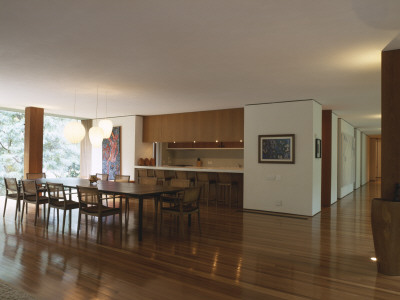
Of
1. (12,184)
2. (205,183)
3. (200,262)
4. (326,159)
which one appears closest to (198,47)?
(200,262)

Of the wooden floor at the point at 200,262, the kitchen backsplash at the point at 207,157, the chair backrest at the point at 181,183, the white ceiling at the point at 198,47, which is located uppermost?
the white ceiling at the point at 198,47

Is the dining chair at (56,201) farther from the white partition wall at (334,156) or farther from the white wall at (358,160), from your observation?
the white wall at (358,160)

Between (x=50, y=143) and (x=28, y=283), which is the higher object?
(x=50, y=143)

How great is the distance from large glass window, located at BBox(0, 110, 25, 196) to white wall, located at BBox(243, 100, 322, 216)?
7.53 m

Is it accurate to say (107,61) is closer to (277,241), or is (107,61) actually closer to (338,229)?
(277,241)

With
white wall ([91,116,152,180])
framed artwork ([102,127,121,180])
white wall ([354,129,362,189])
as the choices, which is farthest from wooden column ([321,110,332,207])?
framed artwork ([102,127,121,180])

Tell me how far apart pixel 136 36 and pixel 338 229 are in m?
4.80

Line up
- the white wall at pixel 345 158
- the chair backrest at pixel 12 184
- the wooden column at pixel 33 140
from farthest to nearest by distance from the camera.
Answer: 1. the white wall at pixel 345 158
2. the wooden column at pixel 33 140
3. the chair backrest at pixel 12 184

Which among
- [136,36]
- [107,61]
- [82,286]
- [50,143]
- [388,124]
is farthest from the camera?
[50,143]

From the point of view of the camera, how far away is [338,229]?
552cm

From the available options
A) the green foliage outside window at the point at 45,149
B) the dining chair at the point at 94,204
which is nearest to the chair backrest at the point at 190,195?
the dining chair at the point at 94,204

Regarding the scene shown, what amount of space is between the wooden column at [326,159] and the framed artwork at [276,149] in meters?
1.97

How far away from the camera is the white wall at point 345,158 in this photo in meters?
9.58

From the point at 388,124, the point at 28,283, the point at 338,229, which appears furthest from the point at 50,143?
the point at 388,124
